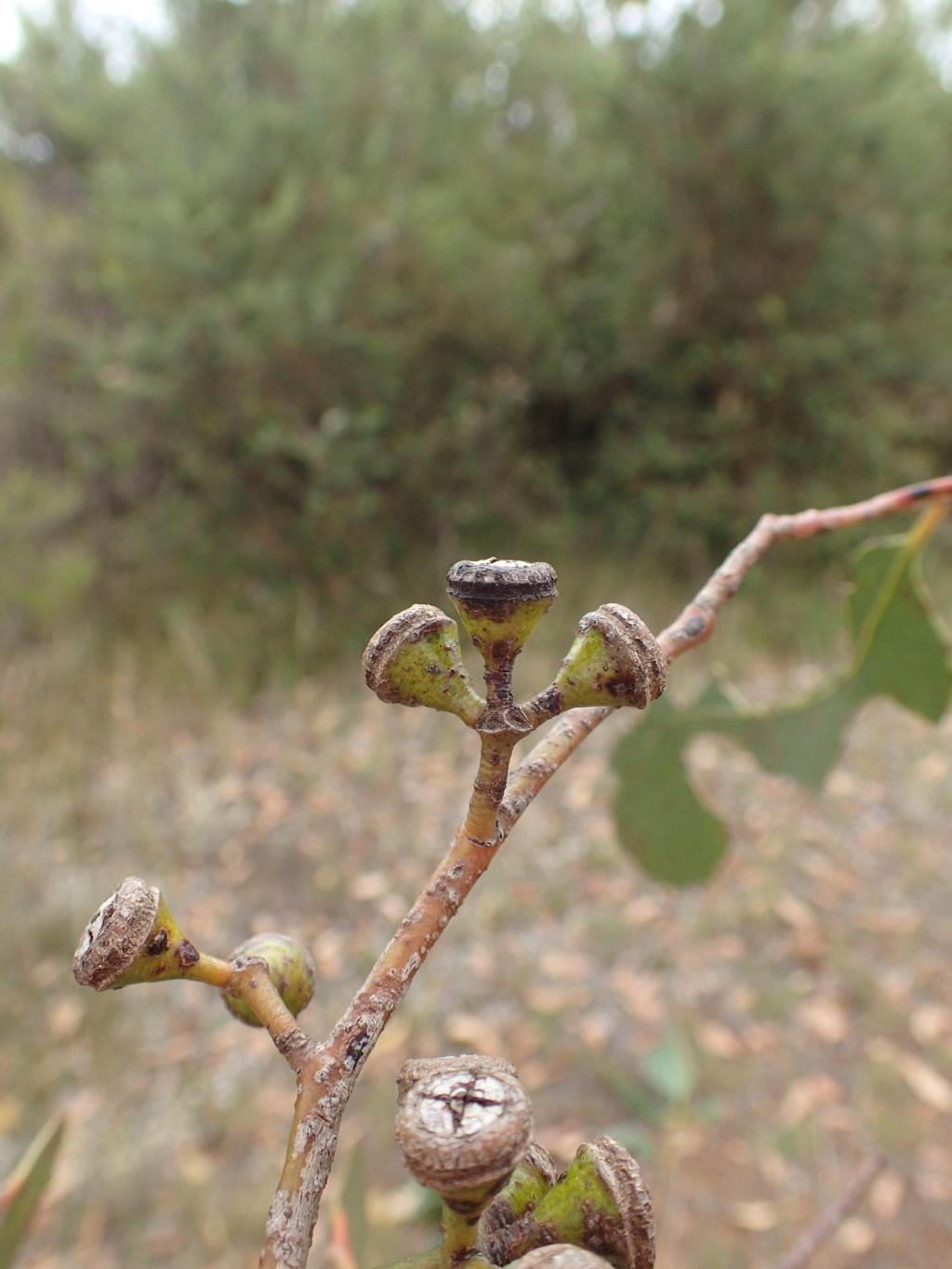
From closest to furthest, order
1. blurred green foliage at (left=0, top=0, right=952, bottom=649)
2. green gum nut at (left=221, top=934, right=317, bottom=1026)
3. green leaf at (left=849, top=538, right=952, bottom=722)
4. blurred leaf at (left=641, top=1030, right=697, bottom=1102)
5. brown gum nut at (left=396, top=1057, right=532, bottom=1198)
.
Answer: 1. brown gum nut at (left=396, top=1057, right=532, bottom=1198)
2. green gum nut at (left=221, top=934, right=317, bottom=1026)
3. green leaf at (left=849, top=538, right=952, bottom=722)
4. blurred leaf at (left=641, top=1030, right=697, bottom=1102)
5. blurred green foliage at (left=0, top=0, right=952, bottom=649)

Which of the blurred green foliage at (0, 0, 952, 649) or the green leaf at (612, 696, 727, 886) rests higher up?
the blurred green foliage at (0, 0, 952, 649)

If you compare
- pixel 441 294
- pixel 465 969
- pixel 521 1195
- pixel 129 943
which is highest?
pixel 441 294

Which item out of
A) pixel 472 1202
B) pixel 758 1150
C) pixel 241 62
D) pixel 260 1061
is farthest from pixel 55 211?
pixel 472 1202

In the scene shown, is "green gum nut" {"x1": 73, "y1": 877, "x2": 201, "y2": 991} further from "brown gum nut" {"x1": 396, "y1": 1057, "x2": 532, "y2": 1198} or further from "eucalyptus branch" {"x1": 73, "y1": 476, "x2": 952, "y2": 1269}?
"brown gum nut" {"x1": 396, "y1": 1057, "x2": 532, "y2": 1198}

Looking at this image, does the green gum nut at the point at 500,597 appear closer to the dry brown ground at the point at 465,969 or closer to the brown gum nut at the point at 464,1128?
the brown gum nut at the point at 464,1128

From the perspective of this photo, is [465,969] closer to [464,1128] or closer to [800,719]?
[800,719]

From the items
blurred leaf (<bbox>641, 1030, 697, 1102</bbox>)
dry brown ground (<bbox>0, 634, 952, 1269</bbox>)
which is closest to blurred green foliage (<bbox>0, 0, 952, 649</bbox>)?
dry brown ground (<bbox>0, 634, 952, 1269</bbox>)

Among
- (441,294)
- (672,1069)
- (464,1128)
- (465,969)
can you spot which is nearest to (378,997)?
(464,1128)

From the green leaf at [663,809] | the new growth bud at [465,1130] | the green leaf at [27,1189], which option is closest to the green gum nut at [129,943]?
the new growth bud at [465,1130]
